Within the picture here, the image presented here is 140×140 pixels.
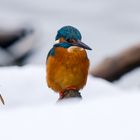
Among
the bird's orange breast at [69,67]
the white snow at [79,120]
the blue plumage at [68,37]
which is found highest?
the blue plumage at [68,37]

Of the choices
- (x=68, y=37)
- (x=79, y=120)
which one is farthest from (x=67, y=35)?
(x=79, y=120)

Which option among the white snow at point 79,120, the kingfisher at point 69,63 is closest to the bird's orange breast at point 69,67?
the kingfisher at point 69,63

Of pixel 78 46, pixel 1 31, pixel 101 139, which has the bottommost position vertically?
pixel 101 139

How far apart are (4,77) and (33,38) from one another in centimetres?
43

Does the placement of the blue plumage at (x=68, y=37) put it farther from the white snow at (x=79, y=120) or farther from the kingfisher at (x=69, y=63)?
the white snow at (x=79, y=120)

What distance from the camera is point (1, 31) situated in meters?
2.26

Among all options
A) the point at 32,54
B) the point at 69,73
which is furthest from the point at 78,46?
the point at 32,54

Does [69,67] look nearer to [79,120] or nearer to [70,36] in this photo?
[70,36]

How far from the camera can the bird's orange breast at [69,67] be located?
1.25 meters

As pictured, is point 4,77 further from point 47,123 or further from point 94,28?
point 47,123

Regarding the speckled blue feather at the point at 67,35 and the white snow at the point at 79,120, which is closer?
the white snow at the point at 79,120

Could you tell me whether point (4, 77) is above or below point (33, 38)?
below

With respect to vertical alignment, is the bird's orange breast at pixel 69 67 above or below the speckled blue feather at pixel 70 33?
below

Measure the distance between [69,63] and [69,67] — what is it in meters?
0.01
